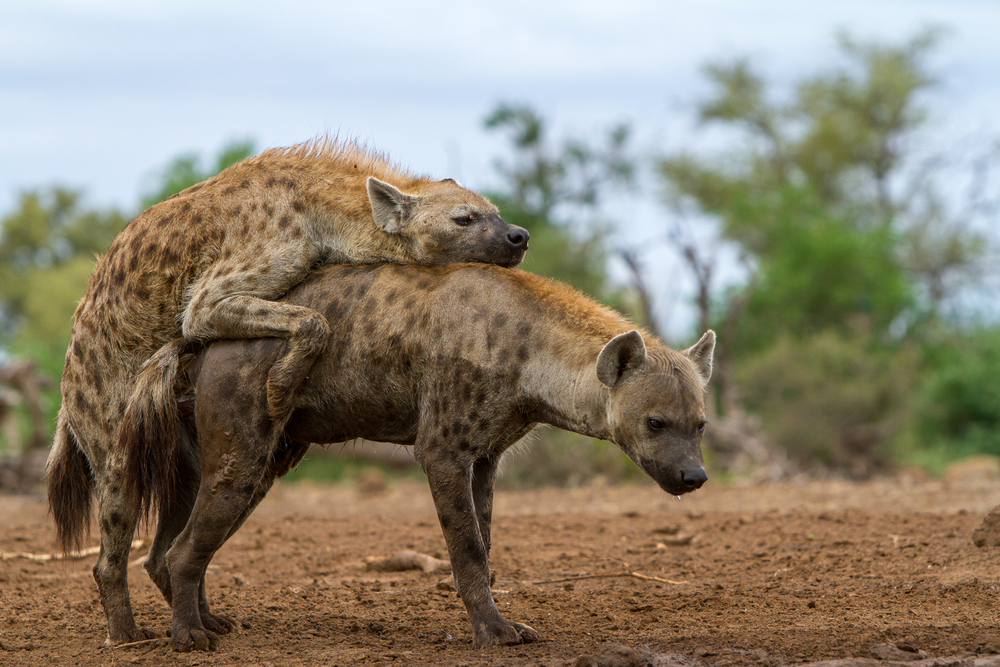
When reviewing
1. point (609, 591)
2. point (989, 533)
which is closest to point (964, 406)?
point (989, 533)

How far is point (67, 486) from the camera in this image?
249 inches

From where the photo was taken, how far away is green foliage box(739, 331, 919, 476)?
19.5 metres

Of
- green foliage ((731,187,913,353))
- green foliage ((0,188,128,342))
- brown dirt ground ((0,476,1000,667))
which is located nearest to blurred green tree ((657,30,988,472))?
green foliage ((731,187,913,353))

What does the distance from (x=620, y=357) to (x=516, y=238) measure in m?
1.06

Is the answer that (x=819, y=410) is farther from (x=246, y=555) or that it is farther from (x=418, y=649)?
(x=418, y=649)

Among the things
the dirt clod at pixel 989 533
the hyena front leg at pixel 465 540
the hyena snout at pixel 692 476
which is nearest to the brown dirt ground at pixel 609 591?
the dirt clod at pixel 989 533

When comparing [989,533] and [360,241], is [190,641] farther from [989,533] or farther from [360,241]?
[989,533]

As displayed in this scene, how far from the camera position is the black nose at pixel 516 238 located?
19.5 feet

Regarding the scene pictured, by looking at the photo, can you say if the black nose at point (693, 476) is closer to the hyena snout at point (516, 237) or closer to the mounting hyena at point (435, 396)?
the mounting hyena at point (435, 396)

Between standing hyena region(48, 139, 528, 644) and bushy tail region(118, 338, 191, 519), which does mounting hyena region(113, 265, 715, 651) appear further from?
standing hyena region(48, 139, 528, 644)

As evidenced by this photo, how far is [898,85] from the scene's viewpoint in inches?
1506

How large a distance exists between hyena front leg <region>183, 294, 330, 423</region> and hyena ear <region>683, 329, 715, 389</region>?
6.17ft

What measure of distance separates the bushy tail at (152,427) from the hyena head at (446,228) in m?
1.28

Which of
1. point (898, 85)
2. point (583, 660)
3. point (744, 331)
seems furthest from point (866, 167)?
point (583, 660)
